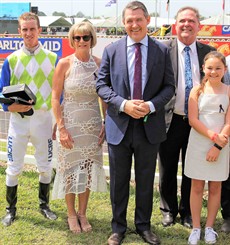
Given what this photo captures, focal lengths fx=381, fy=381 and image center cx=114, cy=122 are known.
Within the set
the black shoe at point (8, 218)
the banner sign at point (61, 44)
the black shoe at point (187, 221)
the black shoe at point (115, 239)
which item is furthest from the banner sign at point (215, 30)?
the black shoe at point (115, 239)

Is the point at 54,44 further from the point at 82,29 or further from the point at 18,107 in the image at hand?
the point at 82,29

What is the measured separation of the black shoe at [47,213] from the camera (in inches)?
155

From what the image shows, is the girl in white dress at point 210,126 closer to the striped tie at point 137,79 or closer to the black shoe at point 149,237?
the black shoe at point 149,237

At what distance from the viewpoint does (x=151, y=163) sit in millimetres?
3314

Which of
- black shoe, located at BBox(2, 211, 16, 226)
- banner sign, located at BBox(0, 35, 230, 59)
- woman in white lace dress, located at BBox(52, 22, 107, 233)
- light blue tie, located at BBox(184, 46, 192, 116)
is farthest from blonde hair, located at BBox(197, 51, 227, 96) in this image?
banner sign, located at BBox(0, 35, 230, 59)

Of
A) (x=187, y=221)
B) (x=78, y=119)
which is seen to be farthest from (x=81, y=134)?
(x=187, y=221)

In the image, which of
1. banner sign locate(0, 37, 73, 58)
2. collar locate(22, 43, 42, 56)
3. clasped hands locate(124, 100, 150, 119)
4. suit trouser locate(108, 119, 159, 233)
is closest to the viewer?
clasped hands locate(124, 100, 150, 119)

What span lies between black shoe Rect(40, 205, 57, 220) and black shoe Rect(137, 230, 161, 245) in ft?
3.19

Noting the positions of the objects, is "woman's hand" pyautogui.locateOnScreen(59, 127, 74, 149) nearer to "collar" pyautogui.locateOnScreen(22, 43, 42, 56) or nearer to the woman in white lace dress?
the woman in white lace dress

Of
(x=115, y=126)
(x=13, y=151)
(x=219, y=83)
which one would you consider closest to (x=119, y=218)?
(x=115, y=126)

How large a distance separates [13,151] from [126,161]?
1.13m

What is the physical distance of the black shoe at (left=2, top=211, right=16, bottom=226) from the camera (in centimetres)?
377

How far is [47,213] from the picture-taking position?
13.0 ft

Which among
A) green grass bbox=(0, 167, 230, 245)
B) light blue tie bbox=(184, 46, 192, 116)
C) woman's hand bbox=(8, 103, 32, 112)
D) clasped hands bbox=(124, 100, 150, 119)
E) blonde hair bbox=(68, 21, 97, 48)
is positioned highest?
blonde hair bbox=(68, 21, 97, 48)
